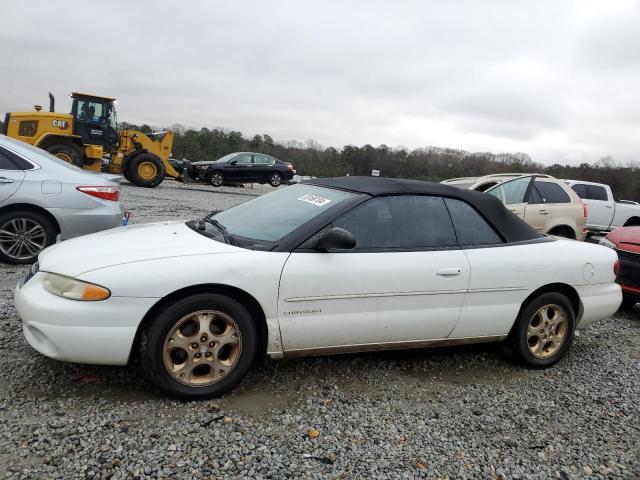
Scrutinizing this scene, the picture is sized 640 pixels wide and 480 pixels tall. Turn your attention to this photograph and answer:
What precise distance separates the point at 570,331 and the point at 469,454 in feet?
6.00

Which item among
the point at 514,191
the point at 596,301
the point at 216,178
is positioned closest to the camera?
the point at 596,301

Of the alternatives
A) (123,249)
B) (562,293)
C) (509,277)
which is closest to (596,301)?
(562,293)

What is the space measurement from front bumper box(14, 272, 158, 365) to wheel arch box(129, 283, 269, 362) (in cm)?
6

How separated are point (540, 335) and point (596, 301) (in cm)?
61

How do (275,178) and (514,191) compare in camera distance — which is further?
(275,178)

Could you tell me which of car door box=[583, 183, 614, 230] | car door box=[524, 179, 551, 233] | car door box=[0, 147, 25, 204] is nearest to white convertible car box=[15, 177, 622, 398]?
car door box=[0, 147, 25, 204]

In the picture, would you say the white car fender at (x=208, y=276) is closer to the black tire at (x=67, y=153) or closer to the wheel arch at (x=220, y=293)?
the wheel arch at (x=220, y=293)

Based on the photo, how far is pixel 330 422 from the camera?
2.92 m

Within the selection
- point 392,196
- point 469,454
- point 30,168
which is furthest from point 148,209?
point 469,454

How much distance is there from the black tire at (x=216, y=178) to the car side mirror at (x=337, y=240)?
18892mm

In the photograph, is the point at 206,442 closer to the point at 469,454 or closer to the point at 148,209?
the point at 469,454

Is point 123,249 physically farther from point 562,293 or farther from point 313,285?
point 562,293

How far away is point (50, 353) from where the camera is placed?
9.25 ft

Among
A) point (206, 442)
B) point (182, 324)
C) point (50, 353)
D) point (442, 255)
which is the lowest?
point (206, 442)
